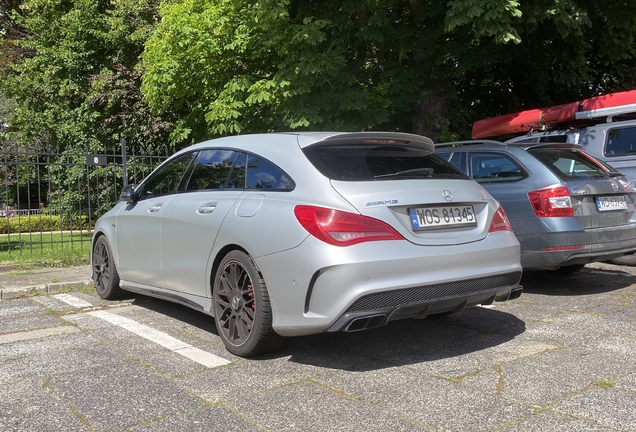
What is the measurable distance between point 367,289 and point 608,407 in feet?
4.64

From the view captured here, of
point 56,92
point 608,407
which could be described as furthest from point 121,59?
point 608,407

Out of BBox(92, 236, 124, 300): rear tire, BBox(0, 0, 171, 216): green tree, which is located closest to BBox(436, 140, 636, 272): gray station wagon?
BBox(92, 236, 124, 300): rear tire

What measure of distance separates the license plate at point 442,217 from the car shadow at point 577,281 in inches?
111

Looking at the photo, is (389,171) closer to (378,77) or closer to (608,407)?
(608,407)

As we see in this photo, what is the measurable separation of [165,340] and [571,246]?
399 cm

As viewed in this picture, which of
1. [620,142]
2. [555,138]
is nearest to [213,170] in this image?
[620,142]

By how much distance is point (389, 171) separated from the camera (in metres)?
4.39

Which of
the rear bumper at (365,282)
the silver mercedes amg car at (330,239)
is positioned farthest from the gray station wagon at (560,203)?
the rear bumper at (365,282)

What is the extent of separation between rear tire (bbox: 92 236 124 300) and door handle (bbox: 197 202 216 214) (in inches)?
79.8

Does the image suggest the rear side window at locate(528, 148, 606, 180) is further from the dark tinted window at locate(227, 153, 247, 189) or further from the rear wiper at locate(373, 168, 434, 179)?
the dark tinted window at locate(227, 153, 247, 189)

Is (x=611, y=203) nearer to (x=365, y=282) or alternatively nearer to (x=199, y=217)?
(x=365, y=282)

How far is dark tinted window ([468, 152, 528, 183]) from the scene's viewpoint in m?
6.95

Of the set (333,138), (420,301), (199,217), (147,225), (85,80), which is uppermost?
(85,80)

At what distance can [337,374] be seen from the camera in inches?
159
